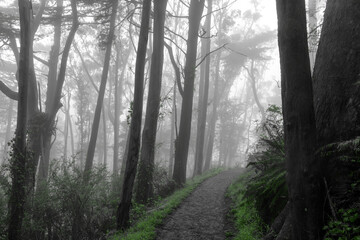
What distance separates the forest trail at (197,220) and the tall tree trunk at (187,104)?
9.14 feet

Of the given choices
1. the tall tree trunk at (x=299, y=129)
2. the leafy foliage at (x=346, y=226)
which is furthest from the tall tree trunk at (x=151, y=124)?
the leafy foliage at (x=346, y=226)

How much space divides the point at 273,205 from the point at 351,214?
1.71 m

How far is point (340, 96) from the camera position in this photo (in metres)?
3.80

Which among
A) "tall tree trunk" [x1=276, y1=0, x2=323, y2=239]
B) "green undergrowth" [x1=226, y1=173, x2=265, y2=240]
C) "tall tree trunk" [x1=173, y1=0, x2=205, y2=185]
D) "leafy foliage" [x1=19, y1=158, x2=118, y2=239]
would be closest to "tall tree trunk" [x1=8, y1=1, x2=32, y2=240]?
"leafy foliage" [x1=19, y1=158, x2=118, y2=239]

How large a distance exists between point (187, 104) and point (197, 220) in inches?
265

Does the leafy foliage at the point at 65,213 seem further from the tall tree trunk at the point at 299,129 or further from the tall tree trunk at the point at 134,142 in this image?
the tall tree trunk at the point at 299,129

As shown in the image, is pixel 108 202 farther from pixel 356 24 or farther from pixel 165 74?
pixel 165 74

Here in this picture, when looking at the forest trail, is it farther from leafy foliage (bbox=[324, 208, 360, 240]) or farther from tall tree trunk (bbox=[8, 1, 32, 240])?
tall tree trunk (bbox=[8, 1, 32, 240])

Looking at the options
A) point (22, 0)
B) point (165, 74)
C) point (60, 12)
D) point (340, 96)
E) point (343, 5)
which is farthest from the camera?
point (165, 74)

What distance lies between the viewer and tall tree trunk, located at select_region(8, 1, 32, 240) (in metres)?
6.81

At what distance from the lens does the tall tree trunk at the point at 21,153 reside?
681 centimetres

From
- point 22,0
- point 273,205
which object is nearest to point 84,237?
point 273,205

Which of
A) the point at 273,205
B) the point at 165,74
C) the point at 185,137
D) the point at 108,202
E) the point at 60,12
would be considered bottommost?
the point at 108,202

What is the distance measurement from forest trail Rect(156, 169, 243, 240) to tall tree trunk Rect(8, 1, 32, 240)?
3595mm
